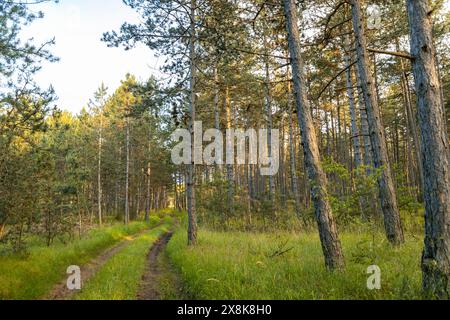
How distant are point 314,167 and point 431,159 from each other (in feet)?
7.19

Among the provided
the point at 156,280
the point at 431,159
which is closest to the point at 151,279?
the point at 156,280

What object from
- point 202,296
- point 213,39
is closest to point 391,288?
point 202,296

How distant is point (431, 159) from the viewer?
427 centimetres

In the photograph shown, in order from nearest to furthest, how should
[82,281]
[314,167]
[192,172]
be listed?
[314,167] < [82,281] < [192,172]

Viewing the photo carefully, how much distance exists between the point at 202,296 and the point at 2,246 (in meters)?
8.86

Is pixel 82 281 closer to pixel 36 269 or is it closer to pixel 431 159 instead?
pixel 36 269

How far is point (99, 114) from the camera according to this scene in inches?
1261

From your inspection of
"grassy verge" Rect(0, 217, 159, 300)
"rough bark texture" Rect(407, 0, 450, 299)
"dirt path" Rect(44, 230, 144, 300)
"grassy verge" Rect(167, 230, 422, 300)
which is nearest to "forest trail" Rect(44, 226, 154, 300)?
"dirt path" Rect(44, 230, 144, 300)

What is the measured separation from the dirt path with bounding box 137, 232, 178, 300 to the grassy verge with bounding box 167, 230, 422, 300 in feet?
1.46

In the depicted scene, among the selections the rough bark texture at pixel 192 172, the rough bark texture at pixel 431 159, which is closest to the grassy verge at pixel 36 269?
the rough bark texture at pixel 192 172

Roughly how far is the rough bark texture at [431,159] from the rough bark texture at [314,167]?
5.80 ft

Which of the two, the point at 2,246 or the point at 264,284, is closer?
the point at 264,284

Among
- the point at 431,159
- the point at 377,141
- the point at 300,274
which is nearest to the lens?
the point at 431,159
